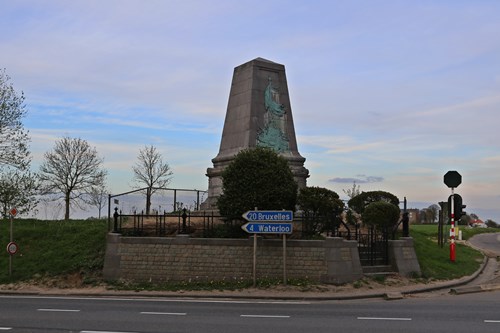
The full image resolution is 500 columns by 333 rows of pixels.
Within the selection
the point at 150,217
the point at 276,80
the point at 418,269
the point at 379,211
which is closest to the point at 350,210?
the point at 379,211

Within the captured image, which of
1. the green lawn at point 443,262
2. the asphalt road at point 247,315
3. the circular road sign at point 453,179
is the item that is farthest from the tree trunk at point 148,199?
the circular road sign at point 453,179

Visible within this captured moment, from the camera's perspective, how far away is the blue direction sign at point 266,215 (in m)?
16.2

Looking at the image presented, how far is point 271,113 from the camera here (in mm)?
22766

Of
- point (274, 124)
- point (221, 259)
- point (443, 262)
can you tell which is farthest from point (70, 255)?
point (443, 262)

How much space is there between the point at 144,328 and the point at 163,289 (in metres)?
6.55

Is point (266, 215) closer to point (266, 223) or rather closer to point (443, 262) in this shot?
point (266, 223)

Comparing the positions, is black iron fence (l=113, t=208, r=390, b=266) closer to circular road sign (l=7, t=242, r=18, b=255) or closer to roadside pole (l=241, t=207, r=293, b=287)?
roadside pole (l=241, t=207, r=293, b=287)

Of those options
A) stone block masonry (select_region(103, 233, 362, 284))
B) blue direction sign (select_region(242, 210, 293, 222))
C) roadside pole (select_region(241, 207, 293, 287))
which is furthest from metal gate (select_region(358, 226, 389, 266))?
blue direction sign (select_region(242, 210, 293, 222))

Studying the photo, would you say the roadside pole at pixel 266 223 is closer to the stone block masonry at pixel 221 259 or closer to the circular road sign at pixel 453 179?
the stone block masonry at pixel 221 259

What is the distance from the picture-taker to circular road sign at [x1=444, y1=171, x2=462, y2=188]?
69.2ft

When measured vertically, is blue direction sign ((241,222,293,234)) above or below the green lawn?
above

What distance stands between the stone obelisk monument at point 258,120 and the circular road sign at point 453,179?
A: 18.3 ft

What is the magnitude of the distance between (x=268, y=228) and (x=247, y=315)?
4.59 metres

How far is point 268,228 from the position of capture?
16.2 m
